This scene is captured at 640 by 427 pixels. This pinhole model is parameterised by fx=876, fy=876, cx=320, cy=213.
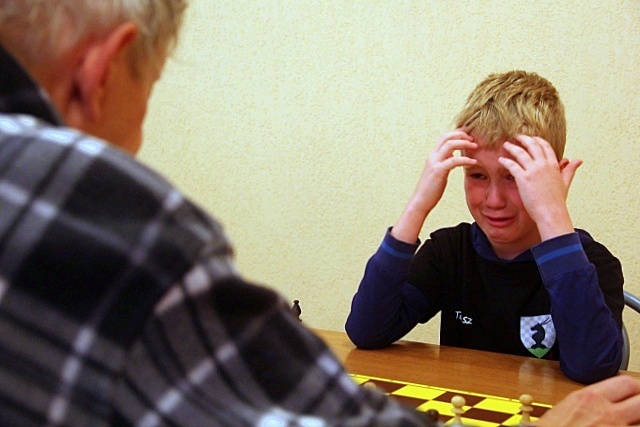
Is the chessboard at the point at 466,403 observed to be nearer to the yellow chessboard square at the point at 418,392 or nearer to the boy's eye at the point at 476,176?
the yellow chessboard square at the point at 418,392

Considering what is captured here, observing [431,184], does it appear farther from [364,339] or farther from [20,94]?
[20,94]

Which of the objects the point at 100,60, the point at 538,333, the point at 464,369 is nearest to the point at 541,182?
the point at 538,333

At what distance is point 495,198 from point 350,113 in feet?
4.29

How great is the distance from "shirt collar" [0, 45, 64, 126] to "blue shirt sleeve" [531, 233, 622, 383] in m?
1.35

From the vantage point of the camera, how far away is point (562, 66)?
2949mm

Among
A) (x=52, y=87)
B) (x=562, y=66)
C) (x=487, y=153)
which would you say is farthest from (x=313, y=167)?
(x=52, y=87)

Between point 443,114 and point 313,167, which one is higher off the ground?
point 443,114

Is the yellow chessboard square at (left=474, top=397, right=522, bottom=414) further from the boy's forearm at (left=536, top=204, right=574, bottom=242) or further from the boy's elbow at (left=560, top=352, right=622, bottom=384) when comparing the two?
the boy's forearm at (left=536, top=204, right=574, bottom=242)

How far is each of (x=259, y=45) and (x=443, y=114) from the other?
78 cm

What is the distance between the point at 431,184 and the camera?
2.03m

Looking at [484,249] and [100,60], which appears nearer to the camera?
[100,60]

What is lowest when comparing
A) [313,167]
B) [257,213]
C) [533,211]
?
[257,213]

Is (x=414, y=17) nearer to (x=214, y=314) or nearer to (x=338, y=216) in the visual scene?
(x=338, y=216)

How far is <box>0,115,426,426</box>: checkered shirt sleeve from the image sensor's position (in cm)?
57
